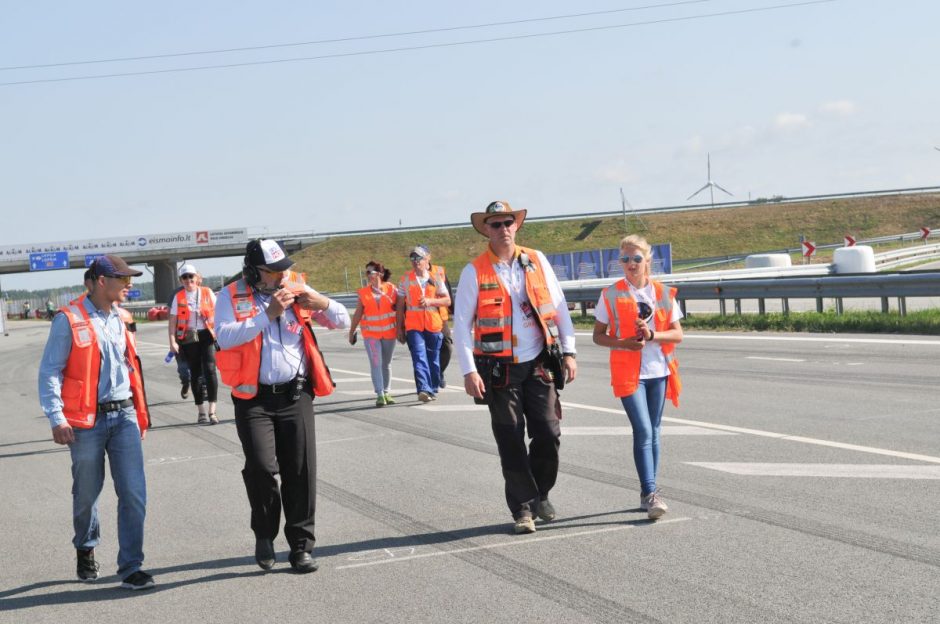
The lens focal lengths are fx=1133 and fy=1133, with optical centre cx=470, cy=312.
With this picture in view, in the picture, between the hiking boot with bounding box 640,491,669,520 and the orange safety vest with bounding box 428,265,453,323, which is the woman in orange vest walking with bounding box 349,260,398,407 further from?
the hiking boot with bounding box 640,491,669,520

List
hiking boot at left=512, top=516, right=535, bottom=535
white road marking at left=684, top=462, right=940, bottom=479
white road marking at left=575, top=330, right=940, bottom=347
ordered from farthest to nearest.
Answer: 1. white road marking at left=575, top=330, right=940, bottom=347
2. white road marking at left=684, top=462, right=940, bottom=479
3. hiking boot at left=512, top=516, right=535, bottom=535

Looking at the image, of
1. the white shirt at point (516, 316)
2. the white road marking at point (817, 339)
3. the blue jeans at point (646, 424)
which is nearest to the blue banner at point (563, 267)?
the white road marking at point (817, 339)

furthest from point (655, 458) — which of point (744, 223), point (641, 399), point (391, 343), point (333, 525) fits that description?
point (744, 223)

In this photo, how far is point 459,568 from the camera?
586cm

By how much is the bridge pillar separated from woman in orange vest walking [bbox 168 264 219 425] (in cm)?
7951

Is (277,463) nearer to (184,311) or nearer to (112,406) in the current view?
(112,406)

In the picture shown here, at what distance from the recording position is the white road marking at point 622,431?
10000 mm

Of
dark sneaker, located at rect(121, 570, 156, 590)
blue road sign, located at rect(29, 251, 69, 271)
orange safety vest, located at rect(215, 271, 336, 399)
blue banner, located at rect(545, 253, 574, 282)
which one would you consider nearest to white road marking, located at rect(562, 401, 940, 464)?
orange safety vest, located at rect(215, 271, 336, 399)

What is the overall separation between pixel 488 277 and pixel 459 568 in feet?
5.85

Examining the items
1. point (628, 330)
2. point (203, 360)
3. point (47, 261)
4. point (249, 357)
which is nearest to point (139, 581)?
point (249, 357)

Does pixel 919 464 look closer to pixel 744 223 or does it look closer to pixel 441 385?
pixel 441 385

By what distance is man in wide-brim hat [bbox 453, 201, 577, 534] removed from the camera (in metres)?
6.64

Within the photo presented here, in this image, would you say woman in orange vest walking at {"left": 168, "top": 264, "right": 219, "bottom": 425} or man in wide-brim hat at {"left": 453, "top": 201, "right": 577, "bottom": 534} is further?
woman in orange vest walking at {"left": 168, "top": 264, "right": 219, "bottom": 425}

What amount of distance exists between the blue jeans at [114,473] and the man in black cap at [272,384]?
583 mm
